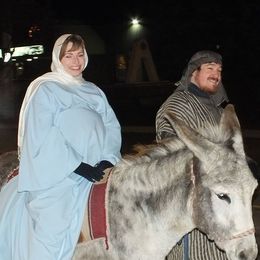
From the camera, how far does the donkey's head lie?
326 centimetres

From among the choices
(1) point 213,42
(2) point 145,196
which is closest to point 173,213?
(2) point 145,196

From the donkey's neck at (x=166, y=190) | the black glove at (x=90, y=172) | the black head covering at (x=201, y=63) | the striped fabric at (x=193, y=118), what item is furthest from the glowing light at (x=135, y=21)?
the donkey's neck at (x=166, y=190)

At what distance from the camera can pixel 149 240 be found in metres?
3.69

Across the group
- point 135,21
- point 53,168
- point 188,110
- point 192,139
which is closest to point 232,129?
point 192,139

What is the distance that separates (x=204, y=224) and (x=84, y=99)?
47.7 inches

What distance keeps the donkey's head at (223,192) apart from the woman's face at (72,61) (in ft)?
3.31

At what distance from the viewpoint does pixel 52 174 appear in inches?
149

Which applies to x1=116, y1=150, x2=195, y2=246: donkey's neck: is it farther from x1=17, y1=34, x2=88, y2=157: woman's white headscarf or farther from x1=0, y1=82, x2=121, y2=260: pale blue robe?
x1=17, y1=34, x2=88, y2=157: woman's white headscarf

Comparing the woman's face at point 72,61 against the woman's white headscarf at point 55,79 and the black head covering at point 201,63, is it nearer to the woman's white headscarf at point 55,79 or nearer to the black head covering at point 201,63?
the woman's white headscarf at point 55,79

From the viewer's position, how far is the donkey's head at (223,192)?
326cm

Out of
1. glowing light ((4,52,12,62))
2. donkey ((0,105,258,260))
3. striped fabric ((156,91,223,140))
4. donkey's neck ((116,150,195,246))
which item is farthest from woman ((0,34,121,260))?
glowing light ((4,52,12,62))

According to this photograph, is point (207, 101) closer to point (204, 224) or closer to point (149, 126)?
point (204, 224)

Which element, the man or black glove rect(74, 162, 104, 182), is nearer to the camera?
black glove rect(74, 162, 104, 182)

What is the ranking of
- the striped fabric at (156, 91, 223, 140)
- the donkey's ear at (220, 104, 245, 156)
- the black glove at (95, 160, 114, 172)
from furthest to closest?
the striped fabric at (156, 91, 223, 140)
the black glove at (95, 160, 114, 172)
the donkey's ear at (220, 104, 245, 156)
